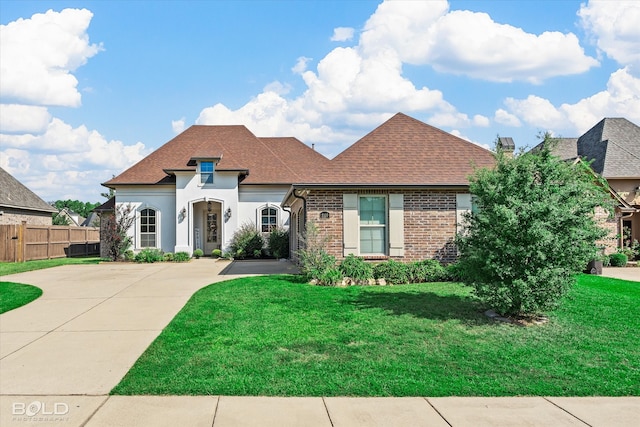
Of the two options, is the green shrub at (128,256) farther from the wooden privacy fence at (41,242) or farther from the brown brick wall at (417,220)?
the brown brick wall at (417,220)

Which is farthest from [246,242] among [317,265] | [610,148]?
[610,148]

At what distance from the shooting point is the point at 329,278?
38.7ft

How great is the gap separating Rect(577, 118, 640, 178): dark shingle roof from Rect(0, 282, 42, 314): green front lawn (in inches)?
920

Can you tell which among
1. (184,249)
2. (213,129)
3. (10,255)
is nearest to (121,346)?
(184,249)

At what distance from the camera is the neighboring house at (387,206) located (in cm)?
1299

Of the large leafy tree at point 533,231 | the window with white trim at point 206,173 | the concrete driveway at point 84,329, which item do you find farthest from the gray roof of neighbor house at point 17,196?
the large leafy tree at point 533,231

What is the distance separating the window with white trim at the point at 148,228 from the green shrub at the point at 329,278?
46.6 feet

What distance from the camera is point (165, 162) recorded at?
24422 millimetres

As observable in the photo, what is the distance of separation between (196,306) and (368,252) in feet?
18.0

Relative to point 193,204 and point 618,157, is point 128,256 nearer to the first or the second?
point 193,204

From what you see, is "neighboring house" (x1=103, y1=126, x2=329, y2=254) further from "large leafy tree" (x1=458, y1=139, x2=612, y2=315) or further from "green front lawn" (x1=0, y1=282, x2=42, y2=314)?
"large leafy tree" (x1=458, y1=139, x2=612, y2=315)

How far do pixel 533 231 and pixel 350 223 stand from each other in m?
6.19

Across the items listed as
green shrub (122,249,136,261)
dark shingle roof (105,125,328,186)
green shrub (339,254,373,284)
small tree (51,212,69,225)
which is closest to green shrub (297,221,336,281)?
green shrub (339,254,373,284)

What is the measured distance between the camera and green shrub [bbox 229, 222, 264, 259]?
2216 cm
